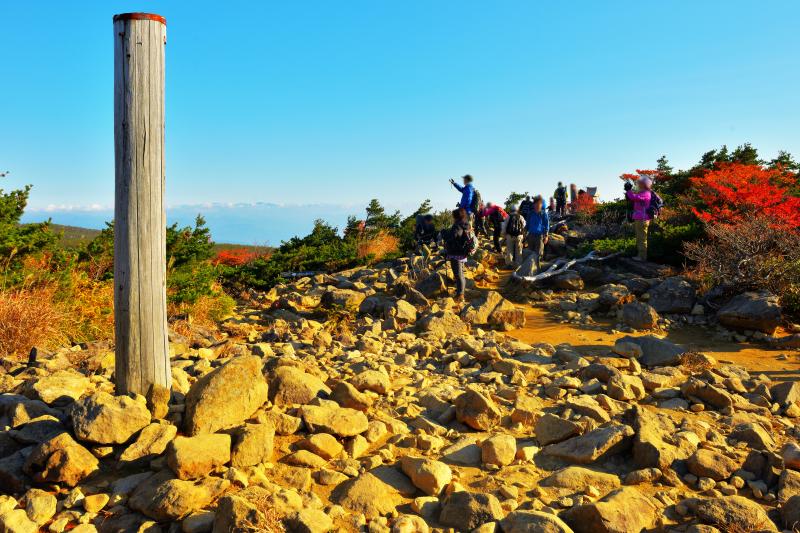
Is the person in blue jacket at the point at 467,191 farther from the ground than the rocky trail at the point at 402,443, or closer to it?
farther from the ground

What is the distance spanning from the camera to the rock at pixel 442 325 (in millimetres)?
8508

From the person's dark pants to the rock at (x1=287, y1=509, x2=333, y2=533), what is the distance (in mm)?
8105

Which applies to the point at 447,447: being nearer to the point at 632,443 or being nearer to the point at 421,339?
the point at 632,443

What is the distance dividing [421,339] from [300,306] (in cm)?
350

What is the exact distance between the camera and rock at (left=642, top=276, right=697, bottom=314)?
10117mm

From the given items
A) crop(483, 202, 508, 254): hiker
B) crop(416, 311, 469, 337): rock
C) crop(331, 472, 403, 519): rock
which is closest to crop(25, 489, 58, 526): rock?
crop(331, 472, 403, 519): rock

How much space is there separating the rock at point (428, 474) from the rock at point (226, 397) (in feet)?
4.28

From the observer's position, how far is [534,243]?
13445 mm

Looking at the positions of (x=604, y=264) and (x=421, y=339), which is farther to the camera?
(x=604, y=264)

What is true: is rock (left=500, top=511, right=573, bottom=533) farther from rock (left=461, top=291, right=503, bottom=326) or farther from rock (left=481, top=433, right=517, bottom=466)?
rock (left=461, top=291, right=503, bottom=326)

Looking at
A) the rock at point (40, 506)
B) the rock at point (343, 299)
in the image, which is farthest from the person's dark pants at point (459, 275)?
the rock at point (40, 506)

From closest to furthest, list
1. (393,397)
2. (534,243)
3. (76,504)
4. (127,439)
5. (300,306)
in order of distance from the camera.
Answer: (76,504), (127,439), (393,397), (300,306), (534,243)

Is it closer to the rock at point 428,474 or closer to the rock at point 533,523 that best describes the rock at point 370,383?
the rock at point 428,474

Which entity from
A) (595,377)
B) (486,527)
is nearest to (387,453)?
(486,527)
